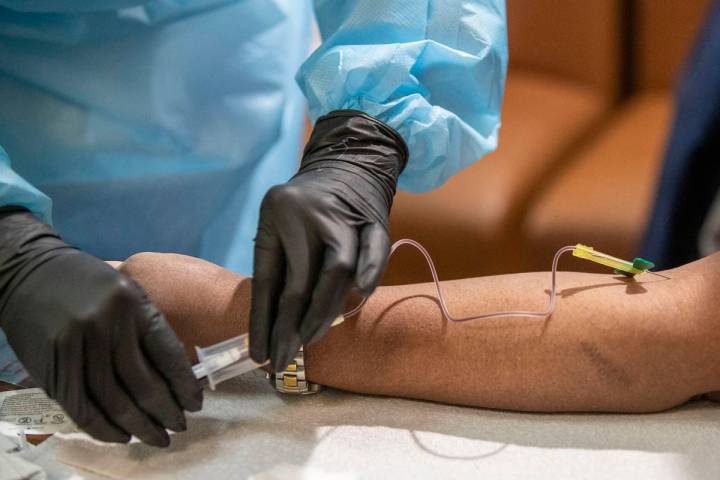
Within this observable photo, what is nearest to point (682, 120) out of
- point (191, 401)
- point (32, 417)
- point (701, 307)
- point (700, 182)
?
point (700, 182)

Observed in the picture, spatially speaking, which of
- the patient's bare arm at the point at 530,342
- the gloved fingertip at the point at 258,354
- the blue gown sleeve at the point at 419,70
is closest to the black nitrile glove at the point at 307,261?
the gloved fingertip at the point at 258,354

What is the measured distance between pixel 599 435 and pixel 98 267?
0.58 m

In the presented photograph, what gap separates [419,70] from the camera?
103cm

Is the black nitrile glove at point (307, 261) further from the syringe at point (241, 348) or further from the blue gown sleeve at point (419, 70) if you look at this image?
the blue gown sleeve at point (419, 70)

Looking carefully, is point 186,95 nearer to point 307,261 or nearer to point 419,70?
point 419,70

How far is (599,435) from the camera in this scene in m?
0.75

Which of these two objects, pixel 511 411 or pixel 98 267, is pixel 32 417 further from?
pixel 511 411

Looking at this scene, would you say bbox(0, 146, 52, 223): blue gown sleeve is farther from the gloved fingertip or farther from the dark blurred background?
the dark blurred background

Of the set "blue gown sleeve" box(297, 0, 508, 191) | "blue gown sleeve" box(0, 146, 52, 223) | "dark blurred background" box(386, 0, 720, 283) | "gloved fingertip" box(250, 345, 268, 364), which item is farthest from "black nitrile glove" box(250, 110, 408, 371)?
"dark blurred background" box(386, 0, 720, 283)

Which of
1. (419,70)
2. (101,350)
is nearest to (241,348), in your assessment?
(101,350)

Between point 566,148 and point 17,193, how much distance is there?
4.13 feet

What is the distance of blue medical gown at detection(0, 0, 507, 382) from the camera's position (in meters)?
0.99

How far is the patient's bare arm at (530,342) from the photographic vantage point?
78 cm

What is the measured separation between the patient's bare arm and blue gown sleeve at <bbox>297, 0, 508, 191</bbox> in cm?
26
